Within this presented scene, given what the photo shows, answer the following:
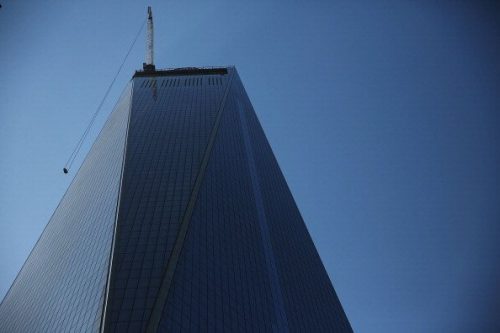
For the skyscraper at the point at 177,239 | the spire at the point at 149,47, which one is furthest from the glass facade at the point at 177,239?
the spire at the point at 149,47

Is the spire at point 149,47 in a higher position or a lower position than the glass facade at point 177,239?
higher

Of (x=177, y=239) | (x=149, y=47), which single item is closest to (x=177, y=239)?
(x=177, y=239)

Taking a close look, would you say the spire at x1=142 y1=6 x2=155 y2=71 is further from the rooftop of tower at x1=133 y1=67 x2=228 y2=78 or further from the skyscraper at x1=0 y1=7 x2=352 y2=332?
the skyscraper at x1=0 y1=7 x2=352 y2=332

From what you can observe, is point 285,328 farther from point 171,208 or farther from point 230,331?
point 171,208

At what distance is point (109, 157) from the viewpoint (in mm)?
87438

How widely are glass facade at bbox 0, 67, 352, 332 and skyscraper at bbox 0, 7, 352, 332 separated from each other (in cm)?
22

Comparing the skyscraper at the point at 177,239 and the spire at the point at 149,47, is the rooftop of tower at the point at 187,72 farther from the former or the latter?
the spire at the point at 149,47

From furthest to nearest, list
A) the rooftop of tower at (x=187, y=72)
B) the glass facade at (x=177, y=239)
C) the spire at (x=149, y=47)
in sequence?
the spire at (x=149, y=47), the rooftop of tower at (x=187, y=72), the glass facade at (x=177, y=239)

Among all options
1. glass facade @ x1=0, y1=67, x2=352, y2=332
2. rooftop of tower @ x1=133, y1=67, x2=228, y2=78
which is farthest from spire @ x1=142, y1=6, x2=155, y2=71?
glass facade @ x1=0, y1=67, x2=352, y2=332

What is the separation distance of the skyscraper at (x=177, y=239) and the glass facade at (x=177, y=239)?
8.5 inches

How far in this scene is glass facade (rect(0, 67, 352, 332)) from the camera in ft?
154

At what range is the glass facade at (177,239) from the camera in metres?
46.8

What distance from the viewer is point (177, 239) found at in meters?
54.4

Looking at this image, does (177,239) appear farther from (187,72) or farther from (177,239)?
(187,72)
